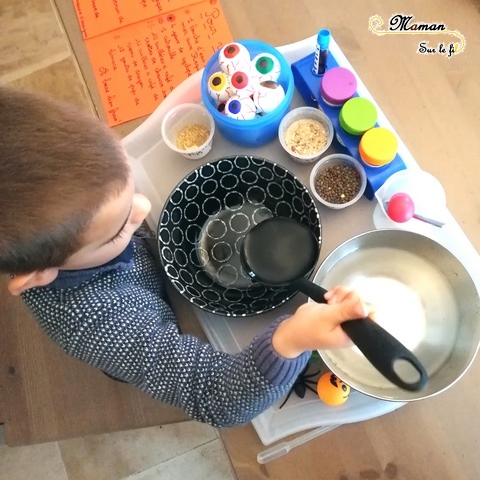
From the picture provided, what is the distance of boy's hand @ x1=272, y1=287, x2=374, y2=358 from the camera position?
1.32 ft

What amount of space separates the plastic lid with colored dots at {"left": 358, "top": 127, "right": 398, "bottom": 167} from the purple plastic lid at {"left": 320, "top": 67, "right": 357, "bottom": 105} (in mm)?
54

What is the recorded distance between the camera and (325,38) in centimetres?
57

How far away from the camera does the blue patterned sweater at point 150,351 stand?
19.3 inches

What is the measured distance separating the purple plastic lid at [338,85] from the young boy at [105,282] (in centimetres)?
25

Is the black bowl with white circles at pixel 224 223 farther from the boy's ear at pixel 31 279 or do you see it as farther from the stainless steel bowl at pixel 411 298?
the boy's ear at pixel 31 279

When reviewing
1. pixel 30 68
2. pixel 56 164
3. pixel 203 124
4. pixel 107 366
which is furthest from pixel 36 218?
pixel 30 68

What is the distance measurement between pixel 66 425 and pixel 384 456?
14.6 inches

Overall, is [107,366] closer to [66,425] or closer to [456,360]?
[66,425]

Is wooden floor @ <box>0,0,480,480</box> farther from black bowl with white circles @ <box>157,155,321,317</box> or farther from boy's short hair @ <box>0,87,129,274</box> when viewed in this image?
boy's short hair @ <box>0,87,129,274</box>

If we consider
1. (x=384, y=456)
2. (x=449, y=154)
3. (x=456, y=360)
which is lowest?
(x=384, y=456)

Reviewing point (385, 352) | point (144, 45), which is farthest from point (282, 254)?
point (144, 45)

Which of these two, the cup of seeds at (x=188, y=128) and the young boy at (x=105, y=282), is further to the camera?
the cup of seeds at (x=188, y=128)

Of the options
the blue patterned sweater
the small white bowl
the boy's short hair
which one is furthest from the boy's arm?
the small white bowl

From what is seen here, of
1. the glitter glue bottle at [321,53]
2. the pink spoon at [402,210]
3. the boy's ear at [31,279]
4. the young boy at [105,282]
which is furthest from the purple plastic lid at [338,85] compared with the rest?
the boy's ear at [31,279]
